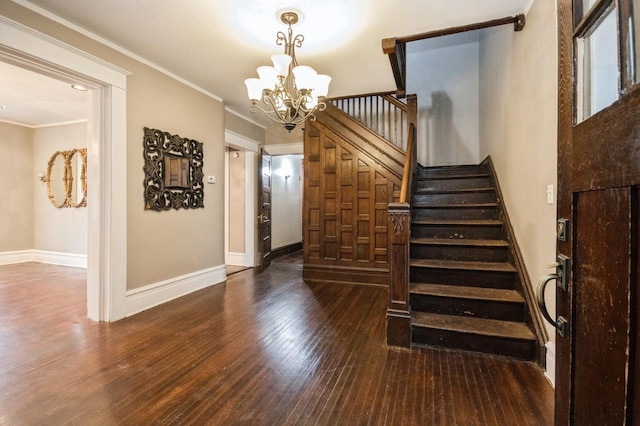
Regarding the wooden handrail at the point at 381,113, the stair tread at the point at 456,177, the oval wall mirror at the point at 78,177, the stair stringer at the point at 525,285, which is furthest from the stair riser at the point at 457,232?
the oval wall mirror at the point at 78,177

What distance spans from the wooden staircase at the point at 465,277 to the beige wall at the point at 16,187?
7.44 meters

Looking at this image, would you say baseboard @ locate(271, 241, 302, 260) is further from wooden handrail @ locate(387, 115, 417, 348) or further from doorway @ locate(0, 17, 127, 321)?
wooden handrail @ locate(387, 115, 417, 348)

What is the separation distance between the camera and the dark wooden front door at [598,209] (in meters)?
0.62

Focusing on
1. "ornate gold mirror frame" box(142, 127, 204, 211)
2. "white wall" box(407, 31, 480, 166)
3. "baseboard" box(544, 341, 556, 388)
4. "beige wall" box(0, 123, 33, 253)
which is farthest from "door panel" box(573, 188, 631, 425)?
"beige wall" box(0, 123, 33, 253)

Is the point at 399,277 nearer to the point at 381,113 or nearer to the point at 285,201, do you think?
the point at 381,113

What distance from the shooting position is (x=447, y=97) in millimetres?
5047

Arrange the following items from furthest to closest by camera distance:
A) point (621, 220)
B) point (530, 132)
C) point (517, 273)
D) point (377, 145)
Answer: point (377, 145) → point (517, 273) → point (530, 132) → point (621, 220)

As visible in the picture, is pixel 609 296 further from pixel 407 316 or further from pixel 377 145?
pixel 377 145

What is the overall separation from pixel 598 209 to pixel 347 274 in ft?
12.8

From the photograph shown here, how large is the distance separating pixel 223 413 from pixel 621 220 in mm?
1907

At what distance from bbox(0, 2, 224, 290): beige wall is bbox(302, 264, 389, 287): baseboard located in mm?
1398

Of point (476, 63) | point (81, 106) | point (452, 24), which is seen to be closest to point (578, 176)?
point (452, 24)

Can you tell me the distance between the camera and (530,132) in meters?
2.38

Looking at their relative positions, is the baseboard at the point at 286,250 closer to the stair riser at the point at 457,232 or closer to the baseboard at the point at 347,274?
the baseboard at the point at 347,274
